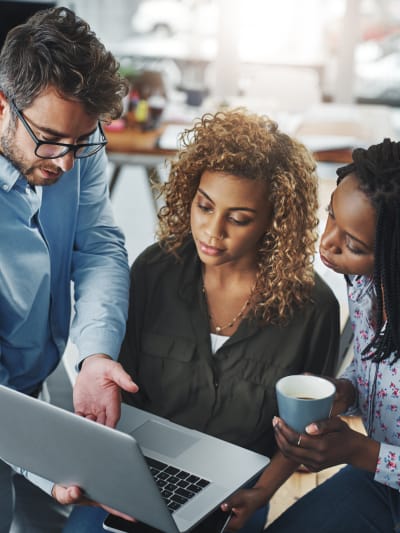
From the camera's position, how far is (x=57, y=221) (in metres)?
1.74

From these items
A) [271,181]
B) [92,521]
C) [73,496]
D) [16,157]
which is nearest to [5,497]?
[92,521]

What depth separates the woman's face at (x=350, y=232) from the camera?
136 cm

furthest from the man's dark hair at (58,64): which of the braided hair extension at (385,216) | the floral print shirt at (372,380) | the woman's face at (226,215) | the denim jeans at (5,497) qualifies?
the denim jeans at (5,497)

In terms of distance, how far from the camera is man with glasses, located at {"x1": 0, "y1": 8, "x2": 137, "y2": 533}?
1455mm

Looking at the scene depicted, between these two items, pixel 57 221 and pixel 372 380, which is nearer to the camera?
pixel 372 380

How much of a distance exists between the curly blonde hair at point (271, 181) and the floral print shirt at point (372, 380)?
0.56ft

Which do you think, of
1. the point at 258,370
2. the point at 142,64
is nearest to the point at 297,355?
the point at 258,370

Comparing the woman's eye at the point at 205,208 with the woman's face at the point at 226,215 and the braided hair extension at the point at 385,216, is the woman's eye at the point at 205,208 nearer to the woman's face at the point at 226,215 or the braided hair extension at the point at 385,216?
the woman's face at the point at 226,215

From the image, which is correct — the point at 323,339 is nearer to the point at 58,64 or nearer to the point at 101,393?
the point at 101,393

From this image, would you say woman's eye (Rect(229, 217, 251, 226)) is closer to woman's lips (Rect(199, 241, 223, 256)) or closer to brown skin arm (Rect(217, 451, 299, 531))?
woman's lips (Rect(199, 241, 223, 256))

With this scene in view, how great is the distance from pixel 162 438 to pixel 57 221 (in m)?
0.55

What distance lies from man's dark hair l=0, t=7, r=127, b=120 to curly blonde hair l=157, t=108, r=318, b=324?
265 millimetres

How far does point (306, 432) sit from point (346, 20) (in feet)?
16.1

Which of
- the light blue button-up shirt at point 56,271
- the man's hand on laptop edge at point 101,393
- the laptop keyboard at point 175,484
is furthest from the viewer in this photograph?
the light blue button-up shirt at point 56,271
